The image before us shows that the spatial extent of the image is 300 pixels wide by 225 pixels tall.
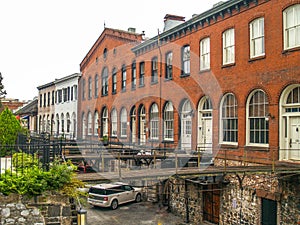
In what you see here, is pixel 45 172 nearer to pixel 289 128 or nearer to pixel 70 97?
pixel 289 128

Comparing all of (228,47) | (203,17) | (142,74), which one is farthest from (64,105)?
(228,47)

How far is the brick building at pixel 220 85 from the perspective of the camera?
1669 cm

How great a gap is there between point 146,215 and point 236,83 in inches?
376

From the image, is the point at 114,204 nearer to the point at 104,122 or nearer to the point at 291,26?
the point at 104,122

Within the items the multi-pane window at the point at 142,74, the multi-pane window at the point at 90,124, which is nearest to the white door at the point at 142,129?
the multi-pane window at the point at 142,74

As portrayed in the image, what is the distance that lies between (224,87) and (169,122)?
633cm

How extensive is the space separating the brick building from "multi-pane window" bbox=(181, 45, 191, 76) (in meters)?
0.06

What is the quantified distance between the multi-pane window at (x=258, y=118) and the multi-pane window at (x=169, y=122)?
24.7 ft

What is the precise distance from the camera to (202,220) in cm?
2012

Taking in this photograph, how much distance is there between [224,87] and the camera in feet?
66.4

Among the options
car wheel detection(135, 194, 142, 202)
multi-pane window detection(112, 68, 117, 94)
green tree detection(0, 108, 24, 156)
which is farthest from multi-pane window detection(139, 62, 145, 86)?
green tree detection(0, 108, 24, 156)

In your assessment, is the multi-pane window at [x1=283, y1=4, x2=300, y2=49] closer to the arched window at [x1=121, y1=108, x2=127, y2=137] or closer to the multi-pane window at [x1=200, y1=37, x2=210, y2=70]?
the multi-pane window at [x1=200, y1=37, x2=210, y2=70]

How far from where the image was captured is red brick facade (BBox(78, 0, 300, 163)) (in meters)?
16.8

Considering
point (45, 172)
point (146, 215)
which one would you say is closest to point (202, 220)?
point (146, 215)
